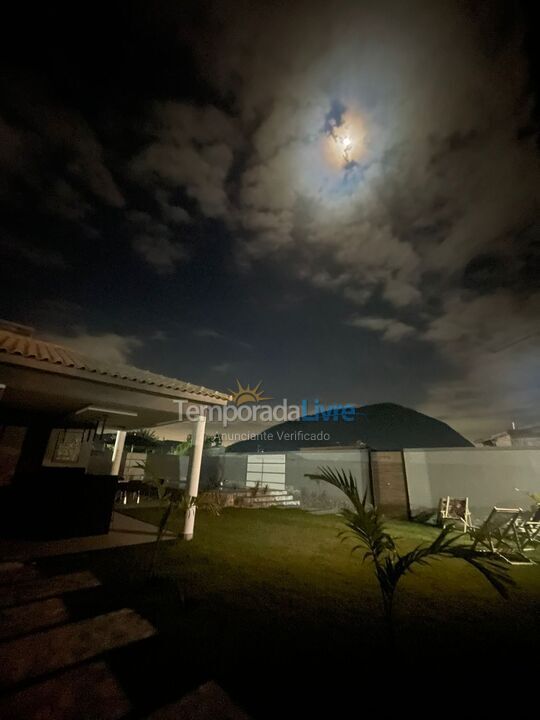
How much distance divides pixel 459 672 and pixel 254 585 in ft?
8.50

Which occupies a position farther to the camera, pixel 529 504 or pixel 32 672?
pixel 529 504

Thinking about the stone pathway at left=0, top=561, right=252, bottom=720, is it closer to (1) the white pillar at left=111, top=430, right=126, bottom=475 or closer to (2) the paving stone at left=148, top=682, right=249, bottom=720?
(2) the paving stone at left=148, top=682, right=249, bottom=720

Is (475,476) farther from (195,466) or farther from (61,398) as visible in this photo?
(61,398)

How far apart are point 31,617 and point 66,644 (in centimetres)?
81

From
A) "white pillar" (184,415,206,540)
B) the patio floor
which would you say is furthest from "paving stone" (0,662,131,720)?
"white pillar" (184,415,206,540)

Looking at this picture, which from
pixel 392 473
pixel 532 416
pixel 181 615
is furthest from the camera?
pixel 532 416

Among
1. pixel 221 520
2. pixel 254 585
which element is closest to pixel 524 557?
pixel 254 585

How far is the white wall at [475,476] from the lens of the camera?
9281mm

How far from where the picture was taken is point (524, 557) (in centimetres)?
609

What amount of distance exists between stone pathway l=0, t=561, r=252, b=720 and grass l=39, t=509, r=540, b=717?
13cm

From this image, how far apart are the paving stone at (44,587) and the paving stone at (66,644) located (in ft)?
3.26

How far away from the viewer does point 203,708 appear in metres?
2.03

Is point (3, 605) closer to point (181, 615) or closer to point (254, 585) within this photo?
point (181, 615)

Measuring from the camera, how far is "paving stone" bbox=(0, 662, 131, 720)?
6.34 ft
